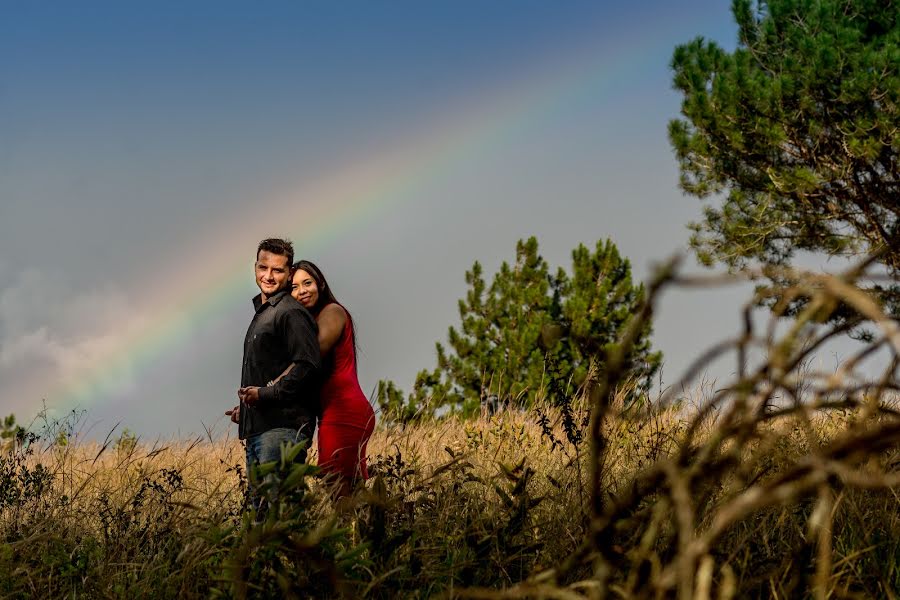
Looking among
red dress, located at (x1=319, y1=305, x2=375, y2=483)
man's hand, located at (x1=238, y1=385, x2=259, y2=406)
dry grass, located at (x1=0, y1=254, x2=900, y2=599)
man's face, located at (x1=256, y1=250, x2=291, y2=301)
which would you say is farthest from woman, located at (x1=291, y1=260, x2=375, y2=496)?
dry grass, located at (x1=0, y1=254, x2=900, y2=599)

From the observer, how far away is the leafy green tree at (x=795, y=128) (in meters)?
13.1

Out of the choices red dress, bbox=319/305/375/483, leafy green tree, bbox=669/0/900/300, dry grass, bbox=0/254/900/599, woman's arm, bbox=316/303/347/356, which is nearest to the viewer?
dry grass, bbox=0/254/900/599

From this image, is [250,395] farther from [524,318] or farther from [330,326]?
[524,318]

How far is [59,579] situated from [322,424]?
81.3 inches

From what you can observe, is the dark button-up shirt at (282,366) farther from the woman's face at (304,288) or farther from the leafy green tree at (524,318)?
the leafy green tree at (524,318)

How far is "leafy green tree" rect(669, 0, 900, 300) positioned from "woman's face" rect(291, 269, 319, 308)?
10.7 metres

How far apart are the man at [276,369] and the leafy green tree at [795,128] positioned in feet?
35.9

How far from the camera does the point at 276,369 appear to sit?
4863 millimetres

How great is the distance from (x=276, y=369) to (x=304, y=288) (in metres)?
0.60

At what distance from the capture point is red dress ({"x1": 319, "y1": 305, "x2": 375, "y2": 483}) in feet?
15.5

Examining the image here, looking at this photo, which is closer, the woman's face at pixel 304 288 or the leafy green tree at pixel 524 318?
the woman's face at pixel 304 288

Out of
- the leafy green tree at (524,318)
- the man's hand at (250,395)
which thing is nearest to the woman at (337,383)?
the man's hand at (250,395)

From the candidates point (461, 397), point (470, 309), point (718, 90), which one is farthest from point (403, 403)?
point (718, 90)

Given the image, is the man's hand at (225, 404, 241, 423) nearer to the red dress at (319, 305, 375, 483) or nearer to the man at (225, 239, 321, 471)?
the man at (225, 239, 321, 471)
